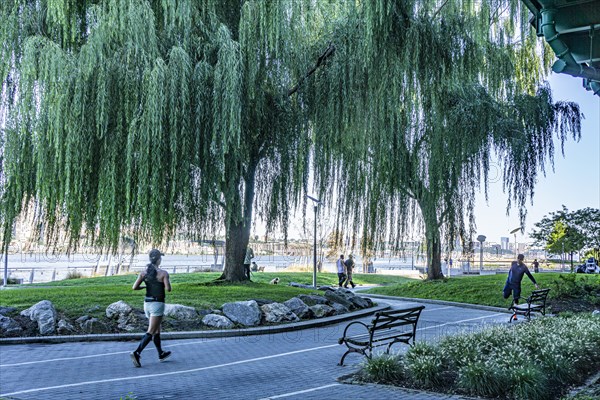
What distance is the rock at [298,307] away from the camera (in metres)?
16.1

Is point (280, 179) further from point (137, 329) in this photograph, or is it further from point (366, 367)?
point (366, 367)

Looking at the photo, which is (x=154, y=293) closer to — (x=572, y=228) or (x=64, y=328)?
(x=64, y=328)

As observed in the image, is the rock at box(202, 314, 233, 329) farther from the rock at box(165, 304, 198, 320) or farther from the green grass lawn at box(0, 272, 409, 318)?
the green grass lawn at box(0, 272, 409, 318)

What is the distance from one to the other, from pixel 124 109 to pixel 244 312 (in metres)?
5.99

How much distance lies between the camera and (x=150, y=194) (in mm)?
12094

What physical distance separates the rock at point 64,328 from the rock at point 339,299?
316 inches

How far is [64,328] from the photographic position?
1288 centimetres

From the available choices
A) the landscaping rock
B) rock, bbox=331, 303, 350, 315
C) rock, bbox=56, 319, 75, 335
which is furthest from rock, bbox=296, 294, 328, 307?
rock, bbox=56, 319, 75, 335

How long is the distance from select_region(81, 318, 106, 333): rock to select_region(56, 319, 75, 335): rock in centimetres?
26

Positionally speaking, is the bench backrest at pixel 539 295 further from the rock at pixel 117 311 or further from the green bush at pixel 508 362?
the rock at pixel 117 311

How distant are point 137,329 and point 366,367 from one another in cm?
669

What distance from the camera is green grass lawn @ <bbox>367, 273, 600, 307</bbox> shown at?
21828 mm

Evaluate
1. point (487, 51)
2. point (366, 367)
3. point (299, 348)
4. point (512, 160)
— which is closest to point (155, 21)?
point (299, 348)

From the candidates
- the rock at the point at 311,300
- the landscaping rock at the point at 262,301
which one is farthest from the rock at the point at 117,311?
the rock at the point at 311,300
